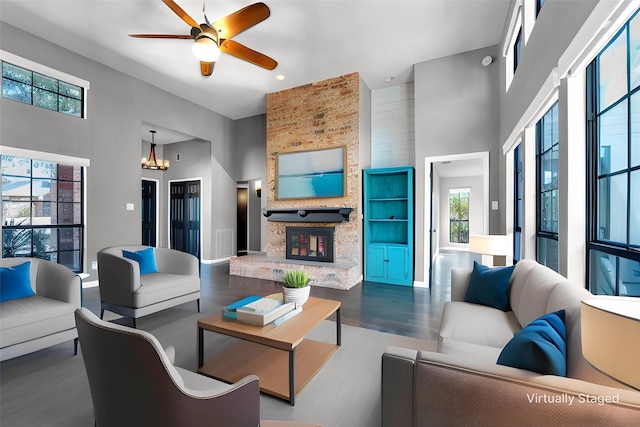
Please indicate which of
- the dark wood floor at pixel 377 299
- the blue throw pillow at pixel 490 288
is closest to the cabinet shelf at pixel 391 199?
the dark wood floor at pixel 377 299

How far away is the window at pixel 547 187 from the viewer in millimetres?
2303

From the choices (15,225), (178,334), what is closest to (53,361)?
(178,334)

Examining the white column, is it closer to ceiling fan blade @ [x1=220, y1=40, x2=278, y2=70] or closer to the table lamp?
the table lamp

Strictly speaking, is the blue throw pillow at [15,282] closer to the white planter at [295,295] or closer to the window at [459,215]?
the white planter at [295,295]

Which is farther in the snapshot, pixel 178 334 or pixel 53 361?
pixel 178 334

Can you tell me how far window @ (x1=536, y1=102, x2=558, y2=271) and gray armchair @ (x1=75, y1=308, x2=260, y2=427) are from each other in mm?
2722

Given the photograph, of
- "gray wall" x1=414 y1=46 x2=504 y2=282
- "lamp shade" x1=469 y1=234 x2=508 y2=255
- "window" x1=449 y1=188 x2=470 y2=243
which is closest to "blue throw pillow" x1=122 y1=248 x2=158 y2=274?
"lamp shade" x1=469 y1=234 x2=508 y2=255

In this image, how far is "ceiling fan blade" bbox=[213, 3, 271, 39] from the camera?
247 centimetres

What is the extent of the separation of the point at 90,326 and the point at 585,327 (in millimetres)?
1518

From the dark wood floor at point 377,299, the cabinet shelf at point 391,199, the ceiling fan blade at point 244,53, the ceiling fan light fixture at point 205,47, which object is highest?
the ceiling fan blade at point 244,53

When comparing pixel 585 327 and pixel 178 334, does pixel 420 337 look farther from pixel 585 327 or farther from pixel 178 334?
pixel 178 334

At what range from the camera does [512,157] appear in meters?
3.37

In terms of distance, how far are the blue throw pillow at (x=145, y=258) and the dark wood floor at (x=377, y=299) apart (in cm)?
86

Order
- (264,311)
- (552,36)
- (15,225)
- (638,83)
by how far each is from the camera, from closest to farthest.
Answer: (638,83)
(264,311)
(552,36)
(15,225)
